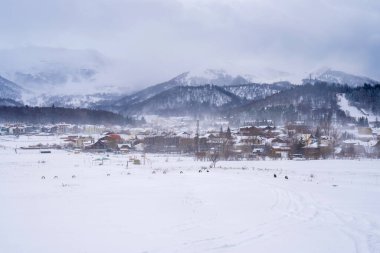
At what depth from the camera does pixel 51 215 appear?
A: 12.2m

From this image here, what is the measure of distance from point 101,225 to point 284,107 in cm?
15879

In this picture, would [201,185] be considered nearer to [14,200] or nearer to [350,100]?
[14,200]

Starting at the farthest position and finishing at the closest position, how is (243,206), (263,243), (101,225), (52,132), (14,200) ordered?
(52,132) < (14,200) < (243,206) < (101,225) < (263,243)

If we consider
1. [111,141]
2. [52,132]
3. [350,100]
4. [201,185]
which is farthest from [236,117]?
[201,185]

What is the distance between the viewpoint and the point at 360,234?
995cm

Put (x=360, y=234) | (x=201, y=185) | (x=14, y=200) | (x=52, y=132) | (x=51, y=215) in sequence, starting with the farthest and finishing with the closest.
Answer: (x=52, y=132), (x=201, y=185), (x=14, y=200), (x=51, y=215), (x=360, y=234)

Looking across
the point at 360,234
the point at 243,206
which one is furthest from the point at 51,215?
the point at 360,234

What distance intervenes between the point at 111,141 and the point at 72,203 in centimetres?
6758

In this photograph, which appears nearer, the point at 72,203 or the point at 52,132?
the point at 72,203

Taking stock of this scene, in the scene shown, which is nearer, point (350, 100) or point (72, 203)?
point (72, 203)

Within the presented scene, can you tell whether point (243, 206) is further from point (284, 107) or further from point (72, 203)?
point (284, 107)

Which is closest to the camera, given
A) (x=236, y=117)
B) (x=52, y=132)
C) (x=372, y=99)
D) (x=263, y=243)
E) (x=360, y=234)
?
(x=263, y=243)

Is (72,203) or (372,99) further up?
(372,99)

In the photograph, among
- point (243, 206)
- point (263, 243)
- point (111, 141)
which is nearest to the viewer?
point (263, 243)
